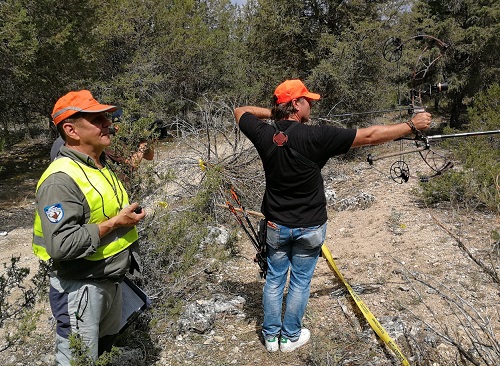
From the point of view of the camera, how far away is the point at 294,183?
2.75 m

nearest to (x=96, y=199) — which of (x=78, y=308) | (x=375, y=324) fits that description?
(x=78, y=308)

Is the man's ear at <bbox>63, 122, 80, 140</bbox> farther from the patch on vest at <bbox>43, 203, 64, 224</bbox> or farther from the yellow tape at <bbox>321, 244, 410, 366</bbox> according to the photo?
the yellow tape at <bbox>321, 244, 410, 366</bbox>

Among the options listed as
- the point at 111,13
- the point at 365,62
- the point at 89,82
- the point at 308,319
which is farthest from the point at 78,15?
the point at 308,319

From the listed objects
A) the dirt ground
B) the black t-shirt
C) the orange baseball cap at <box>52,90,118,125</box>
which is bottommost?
the dirt ground

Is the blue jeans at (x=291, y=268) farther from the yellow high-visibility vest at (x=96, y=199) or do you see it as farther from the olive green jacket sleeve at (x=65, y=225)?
the olive green jacket sleeve at (x=65, y=225)

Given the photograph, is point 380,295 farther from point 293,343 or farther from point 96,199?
point 96,199

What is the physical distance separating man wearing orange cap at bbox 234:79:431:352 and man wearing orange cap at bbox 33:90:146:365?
98 centimetres

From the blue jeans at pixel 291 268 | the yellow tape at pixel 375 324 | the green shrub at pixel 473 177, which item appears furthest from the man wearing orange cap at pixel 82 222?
the green shrub at pixel 473 177

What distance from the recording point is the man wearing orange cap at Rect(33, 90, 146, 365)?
6.33ft

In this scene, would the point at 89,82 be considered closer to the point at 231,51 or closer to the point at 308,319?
the point at 231,51

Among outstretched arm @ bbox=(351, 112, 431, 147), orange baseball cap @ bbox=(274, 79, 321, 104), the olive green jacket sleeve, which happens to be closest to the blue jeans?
outstretched arm @ bbox=(351, 112, 431, 147)

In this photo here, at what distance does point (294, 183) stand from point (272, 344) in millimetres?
1246

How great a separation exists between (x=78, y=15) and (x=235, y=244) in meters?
9.97

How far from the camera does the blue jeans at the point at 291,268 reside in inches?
112
